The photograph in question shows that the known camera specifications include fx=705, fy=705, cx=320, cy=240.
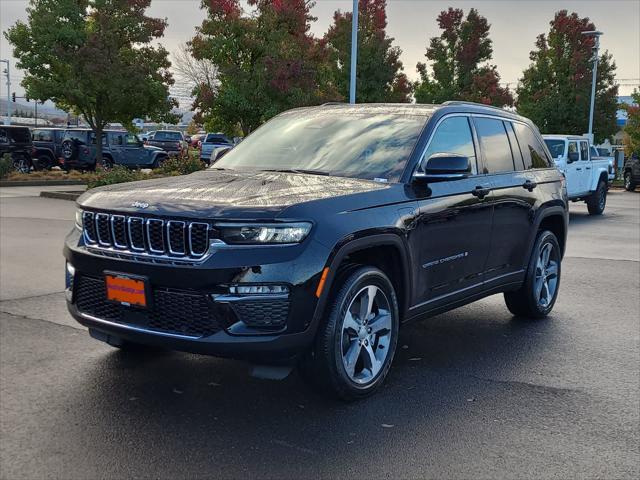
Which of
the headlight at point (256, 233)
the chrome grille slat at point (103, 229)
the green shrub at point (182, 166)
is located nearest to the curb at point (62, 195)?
the green shrub at point (182, 166)

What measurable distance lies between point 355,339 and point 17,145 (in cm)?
2528

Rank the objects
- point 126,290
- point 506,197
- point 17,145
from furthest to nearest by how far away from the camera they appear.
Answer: point 17,145 → point 506,197 → point 126,290

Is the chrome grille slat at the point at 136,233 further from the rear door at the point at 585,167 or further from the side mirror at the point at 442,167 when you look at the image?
the rear door at the point at 585,167

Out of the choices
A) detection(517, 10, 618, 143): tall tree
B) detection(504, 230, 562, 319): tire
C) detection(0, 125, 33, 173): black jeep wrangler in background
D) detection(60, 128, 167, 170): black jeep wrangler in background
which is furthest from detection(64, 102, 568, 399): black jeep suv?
detection(517, 10, 618, 143): tall tree

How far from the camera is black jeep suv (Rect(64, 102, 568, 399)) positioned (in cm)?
372

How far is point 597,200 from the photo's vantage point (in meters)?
18.4

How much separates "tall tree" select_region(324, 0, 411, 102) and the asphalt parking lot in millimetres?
25878

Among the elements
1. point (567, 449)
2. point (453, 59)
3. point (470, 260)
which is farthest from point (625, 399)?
point (453, 59)

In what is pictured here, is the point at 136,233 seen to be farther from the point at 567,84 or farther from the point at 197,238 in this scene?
the point at 567,84

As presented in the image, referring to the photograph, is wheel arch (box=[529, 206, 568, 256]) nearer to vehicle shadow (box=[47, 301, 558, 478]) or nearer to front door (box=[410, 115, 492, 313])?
front door (box=[410, 115, 492, 313])

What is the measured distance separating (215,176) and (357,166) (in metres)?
0.98

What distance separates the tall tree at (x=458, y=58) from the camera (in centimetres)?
3484

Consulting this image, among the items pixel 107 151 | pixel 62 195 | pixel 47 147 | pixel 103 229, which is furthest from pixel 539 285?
pixel 47 147

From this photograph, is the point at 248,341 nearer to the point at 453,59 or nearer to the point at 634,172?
the point at 634,172
